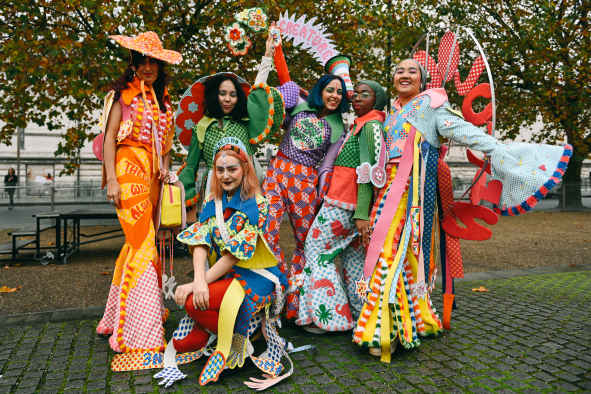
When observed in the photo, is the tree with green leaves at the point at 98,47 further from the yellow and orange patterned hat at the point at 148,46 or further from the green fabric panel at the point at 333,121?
the green fabric panel at the point at 333,121

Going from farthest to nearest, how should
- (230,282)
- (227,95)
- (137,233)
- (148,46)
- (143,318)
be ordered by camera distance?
(227,95) → (148,46) → (137,233) → (143,318) → (230,282)

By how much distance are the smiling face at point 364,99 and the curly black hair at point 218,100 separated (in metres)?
0.93

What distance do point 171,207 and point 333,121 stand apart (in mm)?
1480

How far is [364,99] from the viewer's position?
3.55 metres

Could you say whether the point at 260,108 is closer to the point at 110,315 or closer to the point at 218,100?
the point at 218,100

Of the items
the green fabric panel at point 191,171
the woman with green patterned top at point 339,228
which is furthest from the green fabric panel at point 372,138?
the green fabric panel at point 191,171

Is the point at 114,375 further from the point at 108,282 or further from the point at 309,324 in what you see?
the point at 108,282

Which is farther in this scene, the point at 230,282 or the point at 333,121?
the point at 333,121

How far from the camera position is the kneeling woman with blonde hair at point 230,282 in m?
2.54

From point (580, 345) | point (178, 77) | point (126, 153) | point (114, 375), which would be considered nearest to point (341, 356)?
point (114, 375)

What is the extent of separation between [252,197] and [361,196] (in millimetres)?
885

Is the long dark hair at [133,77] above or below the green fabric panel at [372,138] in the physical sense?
above

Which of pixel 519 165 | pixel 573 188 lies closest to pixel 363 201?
pixel 519 165

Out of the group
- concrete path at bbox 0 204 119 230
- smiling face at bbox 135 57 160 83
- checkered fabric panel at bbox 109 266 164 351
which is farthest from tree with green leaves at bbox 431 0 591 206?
checkered fabric panel at bbox 109 266 164 351
